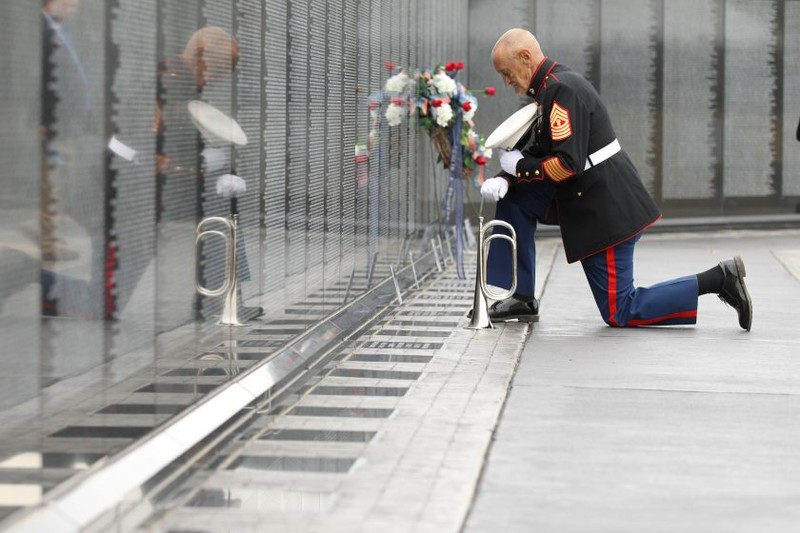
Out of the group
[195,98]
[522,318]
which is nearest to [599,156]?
[522,318]

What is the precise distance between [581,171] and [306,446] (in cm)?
370

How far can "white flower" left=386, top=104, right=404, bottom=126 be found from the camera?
10713mm

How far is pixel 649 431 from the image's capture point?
231 inches

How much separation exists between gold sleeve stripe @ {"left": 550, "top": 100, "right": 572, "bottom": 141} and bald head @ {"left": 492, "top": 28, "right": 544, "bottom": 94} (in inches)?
12.6

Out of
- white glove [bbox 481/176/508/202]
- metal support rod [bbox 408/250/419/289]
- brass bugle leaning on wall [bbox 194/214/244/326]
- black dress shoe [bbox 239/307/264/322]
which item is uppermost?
white glove [bbox 481/176/508/202]

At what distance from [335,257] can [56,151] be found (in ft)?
15.0

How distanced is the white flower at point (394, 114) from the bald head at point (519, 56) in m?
1.77

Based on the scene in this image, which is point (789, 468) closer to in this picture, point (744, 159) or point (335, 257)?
point (335, 257)

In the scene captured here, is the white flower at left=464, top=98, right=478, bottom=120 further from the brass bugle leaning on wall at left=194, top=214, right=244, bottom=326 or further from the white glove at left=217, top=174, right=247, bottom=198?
the brass bugle leaning on wall at left=194, top=214, right=244, bottom=326

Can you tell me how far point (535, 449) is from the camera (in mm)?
5500

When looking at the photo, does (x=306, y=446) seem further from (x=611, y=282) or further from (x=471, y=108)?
(x=471, y=108)

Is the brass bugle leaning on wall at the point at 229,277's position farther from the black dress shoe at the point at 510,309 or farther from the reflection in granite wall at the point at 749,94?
the reflection in granite wall at the point at 749,94

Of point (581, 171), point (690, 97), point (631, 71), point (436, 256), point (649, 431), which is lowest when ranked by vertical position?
point (649, 431)

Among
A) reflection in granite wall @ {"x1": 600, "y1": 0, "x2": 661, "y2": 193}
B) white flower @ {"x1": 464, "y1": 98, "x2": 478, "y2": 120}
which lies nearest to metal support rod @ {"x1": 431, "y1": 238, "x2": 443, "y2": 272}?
white flower @ {"x1": 464, "y1": 98, "x2": 478, "y2": 120}
